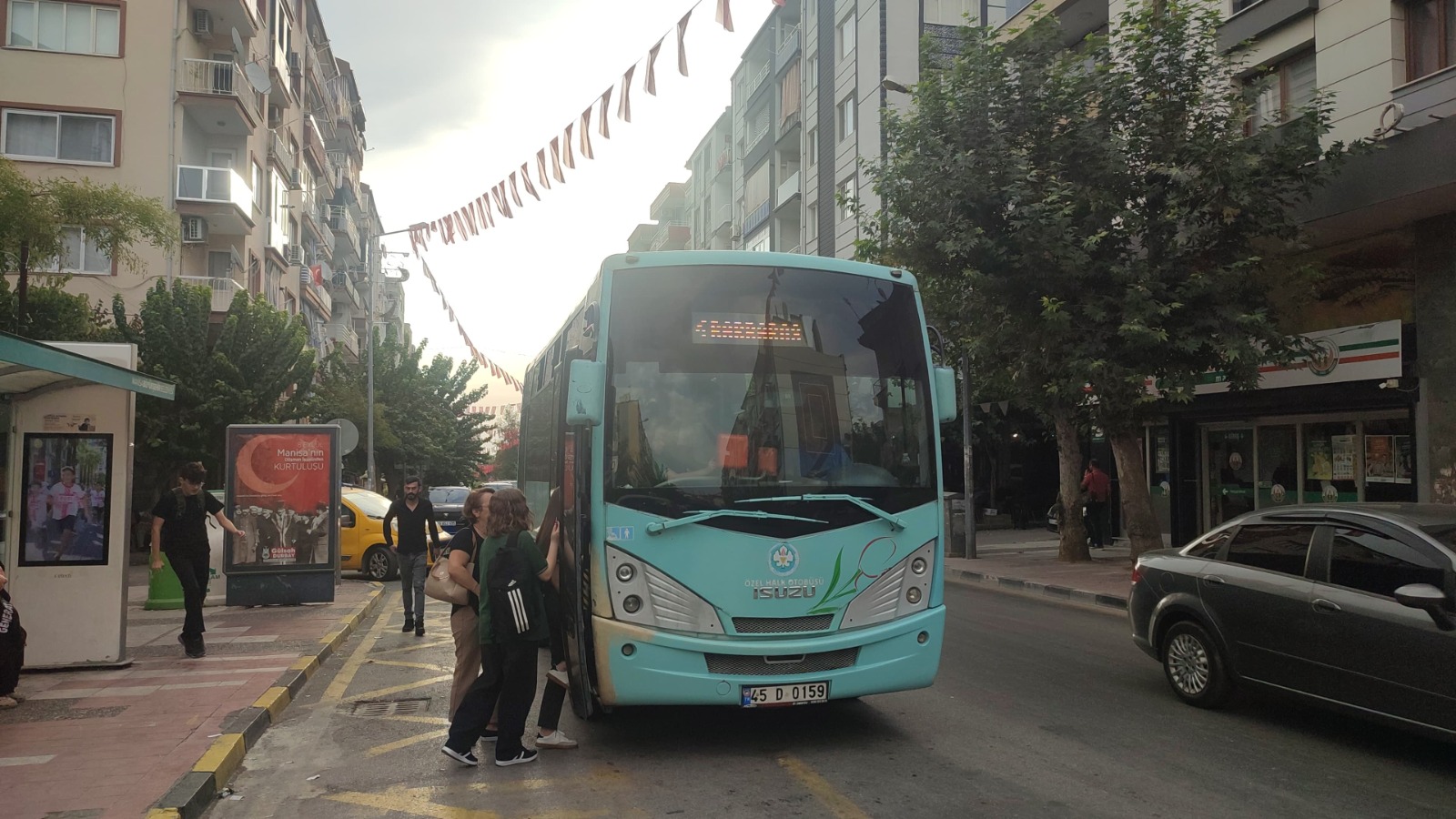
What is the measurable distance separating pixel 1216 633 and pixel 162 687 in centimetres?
782

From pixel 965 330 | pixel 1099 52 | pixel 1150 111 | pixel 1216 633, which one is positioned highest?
pixel 1099 52

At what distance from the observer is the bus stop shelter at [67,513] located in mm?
9250

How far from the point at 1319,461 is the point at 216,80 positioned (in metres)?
28.8

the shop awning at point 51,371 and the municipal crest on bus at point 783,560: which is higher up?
the shop awning at point 51,371

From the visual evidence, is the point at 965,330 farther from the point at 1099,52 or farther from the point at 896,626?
the point at 896,626

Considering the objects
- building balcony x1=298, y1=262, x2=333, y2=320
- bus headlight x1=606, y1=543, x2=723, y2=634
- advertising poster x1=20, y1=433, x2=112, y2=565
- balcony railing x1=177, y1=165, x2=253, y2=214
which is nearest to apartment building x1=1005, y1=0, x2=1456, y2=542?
bus headlight x1=606, y1=543, x2=723, y2=634

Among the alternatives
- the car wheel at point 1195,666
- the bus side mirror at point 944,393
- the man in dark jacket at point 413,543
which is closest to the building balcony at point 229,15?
the man in dark jacket at point 413,543

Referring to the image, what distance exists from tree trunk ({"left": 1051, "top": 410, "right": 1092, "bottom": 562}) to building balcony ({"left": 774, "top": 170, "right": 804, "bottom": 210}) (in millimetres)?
24068

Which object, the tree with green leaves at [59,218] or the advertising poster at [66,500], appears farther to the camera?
the tree with green leaves at [59,218]

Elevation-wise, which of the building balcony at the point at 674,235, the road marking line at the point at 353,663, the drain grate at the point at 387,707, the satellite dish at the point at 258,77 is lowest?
the road marking line at the point at 353,663

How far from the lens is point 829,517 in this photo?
21.7 feet

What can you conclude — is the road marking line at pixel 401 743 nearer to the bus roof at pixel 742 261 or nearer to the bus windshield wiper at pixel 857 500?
the bus windshield wiper at pixel 857 500

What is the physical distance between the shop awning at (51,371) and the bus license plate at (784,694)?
184 inches

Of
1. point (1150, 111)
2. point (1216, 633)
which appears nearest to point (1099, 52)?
point (1150, 111)
